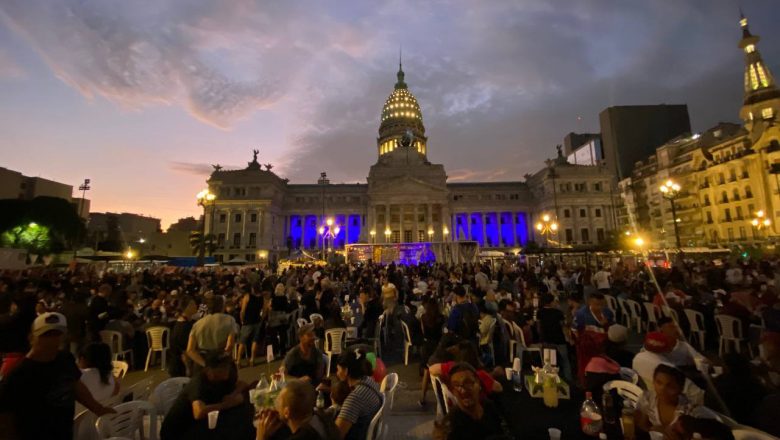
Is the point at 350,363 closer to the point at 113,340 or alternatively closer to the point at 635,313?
the point at 113,340

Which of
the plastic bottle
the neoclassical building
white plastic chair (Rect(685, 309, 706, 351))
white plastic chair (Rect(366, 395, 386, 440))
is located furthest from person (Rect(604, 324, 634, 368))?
the neoclassical building

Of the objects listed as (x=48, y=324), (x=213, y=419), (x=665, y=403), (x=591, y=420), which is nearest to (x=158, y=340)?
(x=48, y=324)

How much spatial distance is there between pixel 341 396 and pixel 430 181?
61.6 meters

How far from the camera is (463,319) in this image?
7461 millimetres

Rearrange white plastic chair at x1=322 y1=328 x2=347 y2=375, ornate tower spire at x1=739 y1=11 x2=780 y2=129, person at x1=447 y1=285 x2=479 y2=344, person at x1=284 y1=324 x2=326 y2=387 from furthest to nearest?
ornate tower spire at x1=739 y1=11 x2=780 y2=129 < white plastic chair at x1=322 y1=328 x2=347 y2=375 < person at x1=447 y1=285 x2=479 y2=344 < person at x1=284 y1=324 x2=326 y2=387

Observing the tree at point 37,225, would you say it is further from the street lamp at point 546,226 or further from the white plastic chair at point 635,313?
the white plastic chair at point 635,313

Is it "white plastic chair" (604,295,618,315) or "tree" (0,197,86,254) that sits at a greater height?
"tree" (0,197,86,254)

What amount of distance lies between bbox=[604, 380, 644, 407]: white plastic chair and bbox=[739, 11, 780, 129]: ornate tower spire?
229 feet

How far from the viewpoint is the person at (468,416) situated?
3.01 m

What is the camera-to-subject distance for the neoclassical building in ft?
198

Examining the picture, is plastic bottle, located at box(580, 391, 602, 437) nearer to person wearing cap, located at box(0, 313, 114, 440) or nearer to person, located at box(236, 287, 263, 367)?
person wearing cap, located at box(0, 313, 114, 440)

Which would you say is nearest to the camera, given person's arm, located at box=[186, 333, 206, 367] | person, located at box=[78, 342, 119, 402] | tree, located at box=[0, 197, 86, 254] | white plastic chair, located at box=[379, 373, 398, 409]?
person, located at box=[78, 342, 119, 402]

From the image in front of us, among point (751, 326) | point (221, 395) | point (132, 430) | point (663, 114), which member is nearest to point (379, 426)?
point (221, 395)

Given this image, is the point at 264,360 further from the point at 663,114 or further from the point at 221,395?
the point at 663,114
